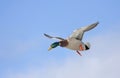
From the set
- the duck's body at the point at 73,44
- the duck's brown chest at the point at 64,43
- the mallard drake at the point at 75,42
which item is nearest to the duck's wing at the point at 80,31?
the mallard drake at the point at 75,42

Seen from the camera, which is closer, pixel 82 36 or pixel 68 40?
pixel 68 40

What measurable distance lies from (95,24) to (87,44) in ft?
5.32

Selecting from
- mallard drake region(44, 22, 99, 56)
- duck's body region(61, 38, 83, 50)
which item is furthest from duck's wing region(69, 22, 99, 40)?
duck's body region(61, 38, 83, 50)

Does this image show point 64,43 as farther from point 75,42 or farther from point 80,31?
point 80,31

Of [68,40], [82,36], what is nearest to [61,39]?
[68,40]

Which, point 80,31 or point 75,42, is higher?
point 80,31

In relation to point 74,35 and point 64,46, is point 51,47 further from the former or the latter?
point 74,35

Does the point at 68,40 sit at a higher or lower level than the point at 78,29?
lower

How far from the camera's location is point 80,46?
653 inches

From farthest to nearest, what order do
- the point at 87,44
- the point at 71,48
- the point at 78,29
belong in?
the point at 78,29 → the point at 87,44 → the point at 71,48

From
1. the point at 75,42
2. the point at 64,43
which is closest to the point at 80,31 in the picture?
the point at 75,42

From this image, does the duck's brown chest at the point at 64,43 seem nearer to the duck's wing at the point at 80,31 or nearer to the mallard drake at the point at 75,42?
the mallard drake at the point at 75,42

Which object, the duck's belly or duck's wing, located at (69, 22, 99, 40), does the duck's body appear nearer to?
the duck's belly

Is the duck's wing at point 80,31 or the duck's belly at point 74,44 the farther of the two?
the duck's wing at point 80,31
